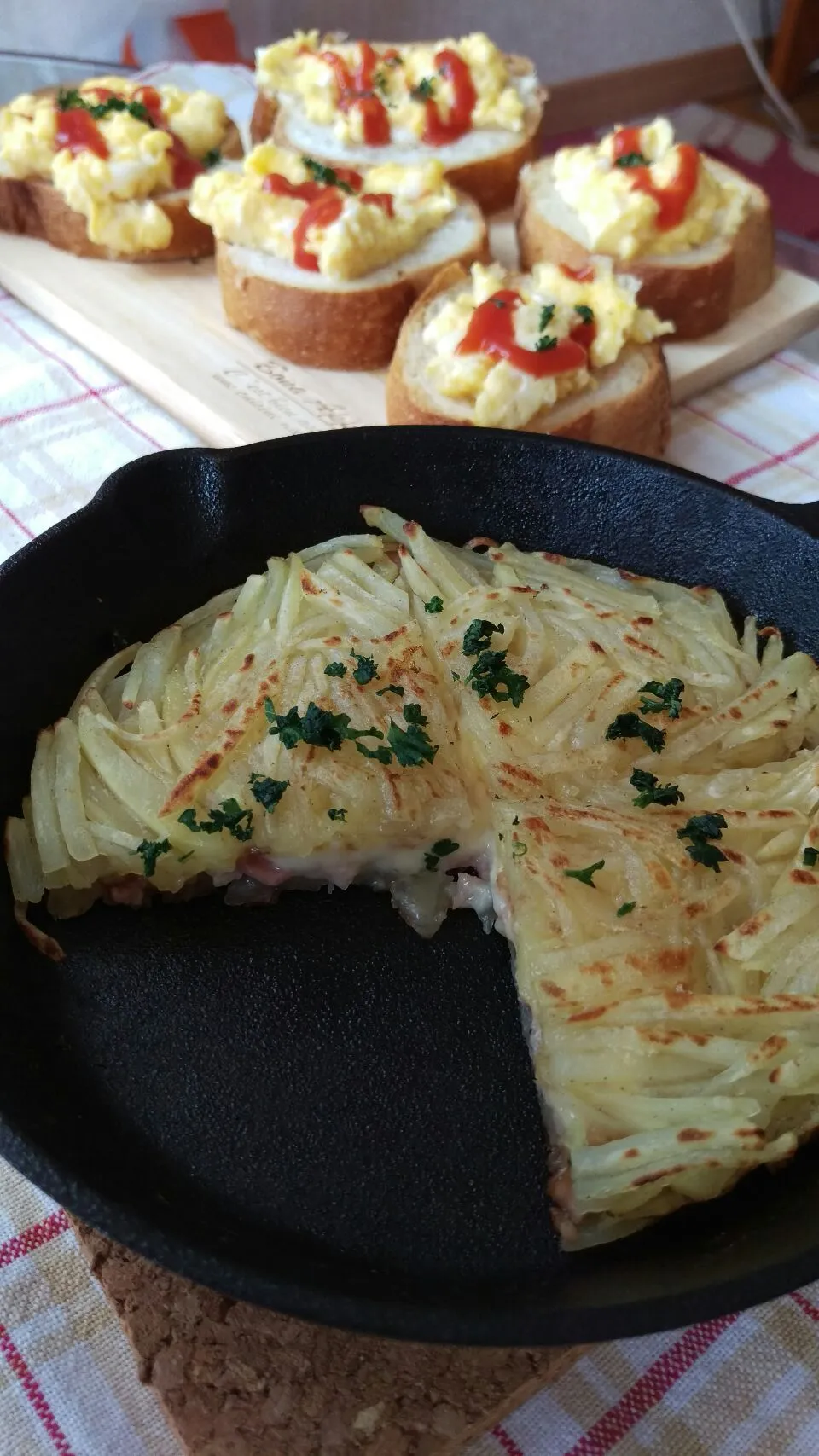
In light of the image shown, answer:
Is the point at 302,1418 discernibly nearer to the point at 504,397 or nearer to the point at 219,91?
the point at 504,397

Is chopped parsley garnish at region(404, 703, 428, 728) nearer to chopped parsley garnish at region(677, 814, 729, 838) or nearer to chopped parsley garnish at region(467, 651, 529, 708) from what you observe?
chopped parsley garnish at region(467, 651, 529, 708)

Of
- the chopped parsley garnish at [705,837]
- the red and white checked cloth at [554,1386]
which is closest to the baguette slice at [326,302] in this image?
the chopped parsley garnish at [705,837]

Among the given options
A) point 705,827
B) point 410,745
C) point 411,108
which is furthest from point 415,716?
Result: point 411,108

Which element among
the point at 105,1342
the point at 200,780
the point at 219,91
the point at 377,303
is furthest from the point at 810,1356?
the point at 219,91

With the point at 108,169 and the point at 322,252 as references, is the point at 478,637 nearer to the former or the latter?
the point at 322,252

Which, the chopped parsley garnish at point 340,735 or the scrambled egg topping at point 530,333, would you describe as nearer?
the chopped parsley garnish at point 340,735

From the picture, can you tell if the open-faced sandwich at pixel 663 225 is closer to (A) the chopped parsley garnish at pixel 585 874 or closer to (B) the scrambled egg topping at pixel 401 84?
(B) the scrambled egg topping at pixel 401 84
